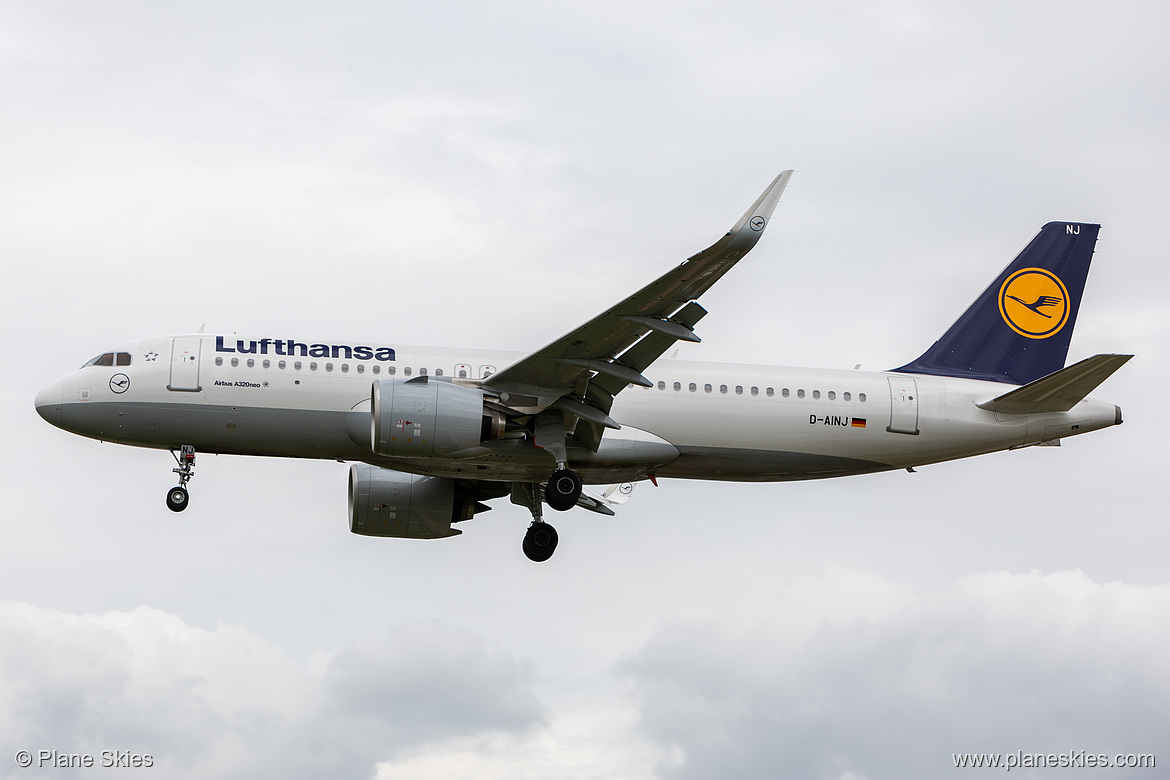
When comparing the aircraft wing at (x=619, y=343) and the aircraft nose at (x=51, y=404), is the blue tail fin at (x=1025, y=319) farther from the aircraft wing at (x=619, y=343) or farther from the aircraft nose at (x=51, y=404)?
the aircraft nose at (x=51, y=404)

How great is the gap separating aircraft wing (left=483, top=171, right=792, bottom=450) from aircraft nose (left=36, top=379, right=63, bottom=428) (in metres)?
A: 9.46

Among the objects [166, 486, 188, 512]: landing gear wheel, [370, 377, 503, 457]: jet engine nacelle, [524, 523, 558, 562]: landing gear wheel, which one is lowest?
[524, 523, 558, 562]: landing gear wheel

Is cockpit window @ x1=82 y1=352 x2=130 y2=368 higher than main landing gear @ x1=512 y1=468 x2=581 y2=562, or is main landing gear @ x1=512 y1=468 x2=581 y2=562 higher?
cockpit window @ x1=82 y1=352 x2=130 y2=368

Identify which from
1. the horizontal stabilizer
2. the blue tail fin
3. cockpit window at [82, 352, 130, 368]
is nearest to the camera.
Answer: the horizontal stabilizer

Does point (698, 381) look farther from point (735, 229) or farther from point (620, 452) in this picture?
point (735, 229)

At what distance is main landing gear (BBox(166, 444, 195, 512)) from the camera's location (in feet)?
94.1

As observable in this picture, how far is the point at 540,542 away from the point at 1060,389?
12.4 m

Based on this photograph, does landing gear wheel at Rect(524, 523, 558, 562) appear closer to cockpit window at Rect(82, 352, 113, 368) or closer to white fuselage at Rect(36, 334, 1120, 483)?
white fuselage at Rect(36, 334, 1120, 483)

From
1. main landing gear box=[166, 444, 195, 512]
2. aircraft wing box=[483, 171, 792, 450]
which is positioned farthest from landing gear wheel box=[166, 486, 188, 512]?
aircraft wing box=[483, 171, 792, 450]

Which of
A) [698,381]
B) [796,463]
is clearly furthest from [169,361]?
[796,463]

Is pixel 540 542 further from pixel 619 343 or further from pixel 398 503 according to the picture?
pixel 619 343

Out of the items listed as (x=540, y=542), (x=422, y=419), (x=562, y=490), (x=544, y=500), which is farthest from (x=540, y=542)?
(x=422, y=419)

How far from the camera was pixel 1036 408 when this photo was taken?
99.9ft

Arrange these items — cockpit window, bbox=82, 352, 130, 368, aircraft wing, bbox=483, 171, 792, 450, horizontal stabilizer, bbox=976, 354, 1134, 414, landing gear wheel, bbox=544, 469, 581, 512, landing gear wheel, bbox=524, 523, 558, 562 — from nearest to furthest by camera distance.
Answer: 1. aircraft wing, bbox=483, 171, 792, 450
2. horizontal stabilizer, bbox=976, 354, 1134, 414
3. landing gear wheel, bbox=544, 469, 581, 512
4. cockpit window, bbox=82, 352, 130, 368
5. landing gear wheel, bbox=524, 523, 558, 562
